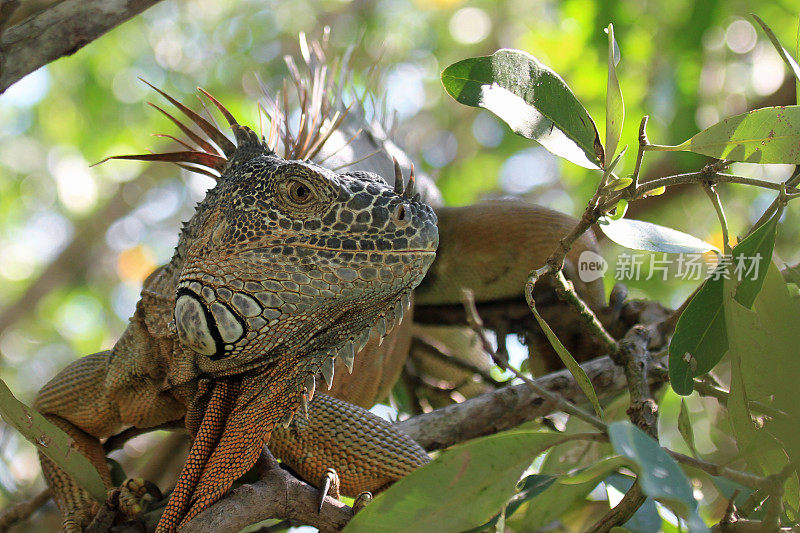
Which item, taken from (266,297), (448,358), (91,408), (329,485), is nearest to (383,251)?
(266,297)

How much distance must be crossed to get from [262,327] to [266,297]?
90mm

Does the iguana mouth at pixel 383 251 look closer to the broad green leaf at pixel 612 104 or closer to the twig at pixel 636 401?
the broad green leaf at pixel 612 104

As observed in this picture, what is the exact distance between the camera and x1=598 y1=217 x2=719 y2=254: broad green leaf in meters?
2.22

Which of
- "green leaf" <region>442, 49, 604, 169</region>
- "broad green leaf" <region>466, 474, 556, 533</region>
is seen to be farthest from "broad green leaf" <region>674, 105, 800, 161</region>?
"broad green leaf" <region>466, 474, 556, 533</region>

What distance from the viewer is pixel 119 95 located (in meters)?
7.00

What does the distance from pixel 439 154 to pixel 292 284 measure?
5774 millimetres

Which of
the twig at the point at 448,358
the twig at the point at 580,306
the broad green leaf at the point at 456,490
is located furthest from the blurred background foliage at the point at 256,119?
the broad green leaf at the point at 456,490

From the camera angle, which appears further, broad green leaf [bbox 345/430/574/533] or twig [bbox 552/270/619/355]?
twig [bbox 552/270/619/355]

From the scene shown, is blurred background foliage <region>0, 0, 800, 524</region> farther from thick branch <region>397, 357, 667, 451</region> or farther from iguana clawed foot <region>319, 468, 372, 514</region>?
iguana clawed foot <region>319, 468, 372, 514</region>

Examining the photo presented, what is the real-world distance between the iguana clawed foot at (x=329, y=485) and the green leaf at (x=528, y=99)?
3.98 ft

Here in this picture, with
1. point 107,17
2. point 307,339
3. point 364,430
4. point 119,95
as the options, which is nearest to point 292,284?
point 307,339

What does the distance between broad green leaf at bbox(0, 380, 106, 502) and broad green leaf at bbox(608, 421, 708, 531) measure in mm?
1615

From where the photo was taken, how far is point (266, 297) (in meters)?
2.14

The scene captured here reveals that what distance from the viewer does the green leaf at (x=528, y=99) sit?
2049 millimetres
